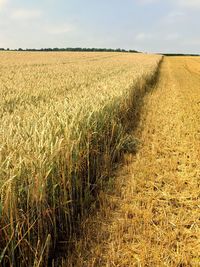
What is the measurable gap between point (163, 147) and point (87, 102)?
197 centimetres

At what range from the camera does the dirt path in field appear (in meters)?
3.20

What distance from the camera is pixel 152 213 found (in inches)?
159

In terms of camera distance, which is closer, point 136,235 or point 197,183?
point 136,235

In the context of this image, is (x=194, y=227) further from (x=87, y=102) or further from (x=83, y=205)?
(x=87, y=102)

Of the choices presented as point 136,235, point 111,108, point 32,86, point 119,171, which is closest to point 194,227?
point 136,235

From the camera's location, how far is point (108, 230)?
3.63 m

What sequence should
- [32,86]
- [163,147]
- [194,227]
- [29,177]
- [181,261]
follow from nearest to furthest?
[29,177] → [181,261] → [194,227] → [163,147] → [32,86]

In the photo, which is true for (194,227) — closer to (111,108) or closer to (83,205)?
(83,205)

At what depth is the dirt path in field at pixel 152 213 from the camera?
3197 mm

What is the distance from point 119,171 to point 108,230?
1797mm

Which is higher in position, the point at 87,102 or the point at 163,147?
the point at 87,102

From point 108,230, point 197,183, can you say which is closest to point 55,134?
point 108,230

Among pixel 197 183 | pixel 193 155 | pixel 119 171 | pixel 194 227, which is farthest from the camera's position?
pixel 193 155

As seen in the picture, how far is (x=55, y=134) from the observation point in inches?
144
